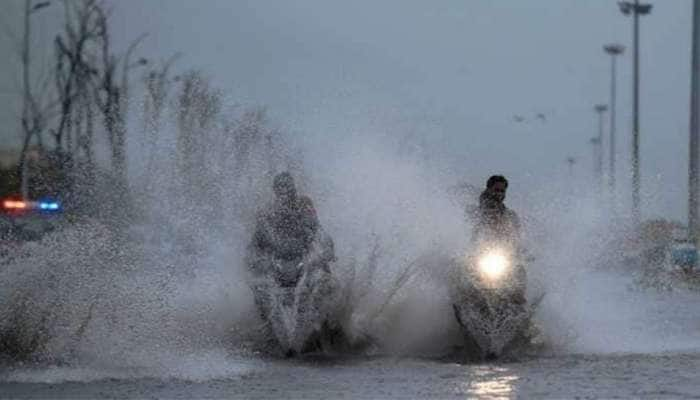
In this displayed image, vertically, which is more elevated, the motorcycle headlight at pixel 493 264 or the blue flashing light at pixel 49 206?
the blue flashing light at pixel 49 206

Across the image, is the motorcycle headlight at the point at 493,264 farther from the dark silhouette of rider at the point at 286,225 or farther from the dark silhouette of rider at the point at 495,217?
the dark silhouette of rider at the point at 286,225

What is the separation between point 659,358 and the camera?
13.4 meters

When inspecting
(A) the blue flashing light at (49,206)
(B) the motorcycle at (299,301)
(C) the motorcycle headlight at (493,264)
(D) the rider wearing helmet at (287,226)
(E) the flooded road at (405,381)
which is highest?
(A) the blue flashing light at (49,206)

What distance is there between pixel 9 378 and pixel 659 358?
6.32 metres

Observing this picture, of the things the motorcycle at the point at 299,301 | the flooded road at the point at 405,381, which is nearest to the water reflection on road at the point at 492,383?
the flooded road at the point at 405,381

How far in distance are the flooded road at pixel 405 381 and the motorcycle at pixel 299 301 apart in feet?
1.53

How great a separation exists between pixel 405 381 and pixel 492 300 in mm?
2505

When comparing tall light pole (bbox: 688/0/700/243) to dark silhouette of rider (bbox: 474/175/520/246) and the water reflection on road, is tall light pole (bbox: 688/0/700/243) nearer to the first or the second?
dark silhouette of rider (bbox: 474/175/520/246)

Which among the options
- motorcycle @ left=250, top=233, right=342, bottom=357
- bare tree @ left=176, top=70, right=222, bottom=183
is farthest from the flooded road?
bare tree @ left=176, top=70, right=222, bottom=183

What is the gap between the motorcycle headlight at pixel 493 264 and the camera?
45.9ft

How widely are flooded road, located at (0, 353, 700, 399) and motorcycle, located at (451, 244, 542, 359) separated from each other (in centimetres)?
50

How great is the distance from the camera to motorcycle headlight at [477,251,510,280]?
13984 mm

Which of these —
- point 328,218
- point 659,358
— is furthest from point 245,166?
point 659,358

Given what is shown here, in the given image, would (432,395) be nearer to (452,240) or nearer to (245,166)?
(452,240)
